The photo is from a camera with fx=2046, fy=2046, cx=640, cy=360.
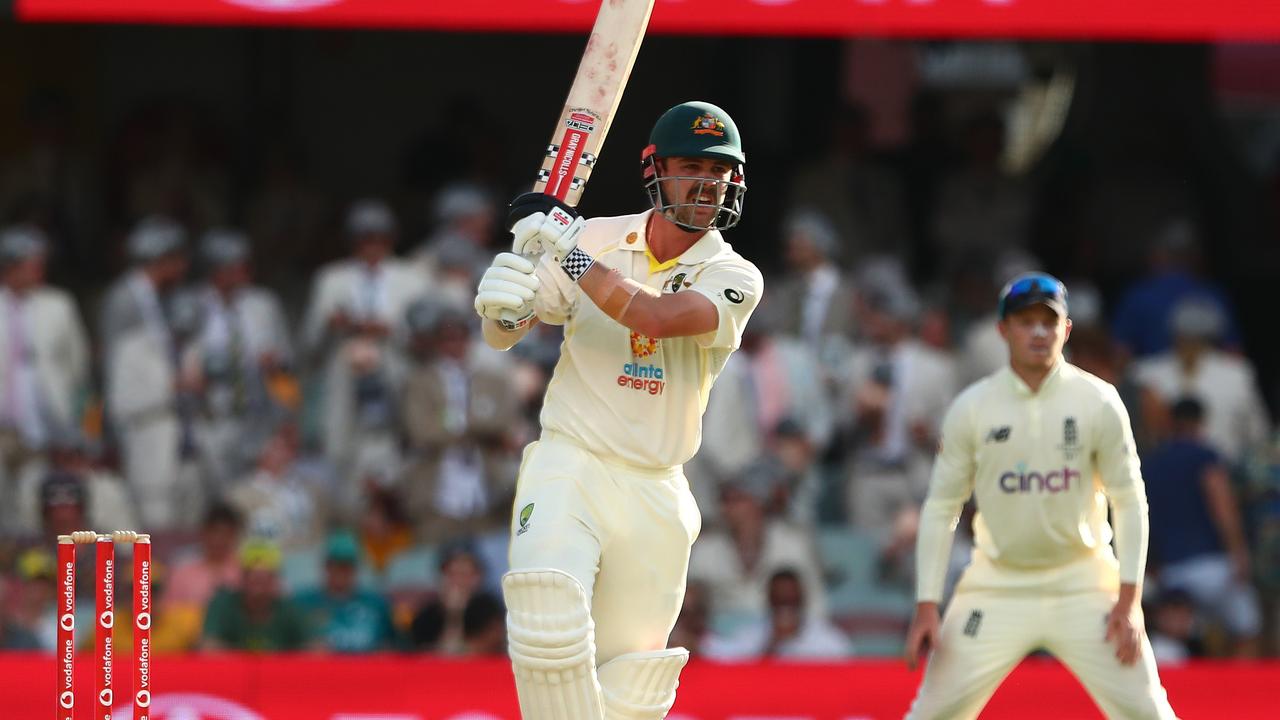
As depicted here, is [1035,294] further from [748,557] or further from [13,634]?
[13,634]

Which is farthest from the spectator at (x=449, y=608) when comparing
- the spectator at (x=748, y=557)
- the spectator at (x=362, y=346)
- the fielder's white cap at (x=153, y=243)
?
the fielder's white cap at (x=153, y=243)

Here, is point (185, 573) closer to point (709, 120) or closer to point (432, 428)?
point (432, 428)

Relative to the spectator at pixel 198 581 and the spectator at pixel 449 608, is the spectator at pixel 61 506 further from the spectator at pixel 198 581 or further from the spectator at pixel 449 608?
the spectator at pixel 449 608

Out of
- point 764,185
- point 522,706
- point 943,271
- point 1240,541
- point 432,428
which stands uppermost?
point 764,185

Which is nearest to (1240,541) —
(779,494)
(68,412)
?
(779,494)

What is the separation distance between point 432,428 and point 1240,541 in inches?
139

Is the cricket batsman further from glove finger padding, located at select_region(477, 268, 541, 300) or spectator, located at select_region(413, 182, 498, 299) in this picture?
spectator, located at select_region(413, 182, 498, 299)

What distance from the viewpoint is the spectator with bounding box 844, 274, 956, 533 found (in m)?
9.11

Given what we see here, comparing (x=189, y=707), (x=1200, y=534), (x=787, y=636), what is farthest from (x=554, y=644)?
(x=1200, y=534)

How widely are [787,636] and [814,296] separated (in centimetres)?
194

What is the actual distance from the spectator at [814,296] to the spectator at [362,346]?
170 centimetres

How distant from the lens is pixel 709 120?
16.3ft

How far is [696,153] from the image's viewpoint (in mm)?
4914

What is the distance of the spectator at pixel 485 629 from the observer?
7.72m
